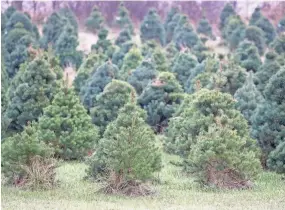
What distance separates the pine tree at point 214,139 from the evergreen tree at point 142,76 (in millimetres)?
10339

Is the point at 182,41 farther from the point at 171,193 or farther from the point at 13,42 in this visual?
the point at 171,193

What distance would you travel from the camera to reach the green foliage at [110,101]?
2581cm

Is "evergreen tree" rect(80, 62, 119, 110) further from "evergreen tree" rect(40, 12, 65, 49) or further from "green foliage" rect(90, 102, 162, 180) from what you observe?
"evergreen tree" rect(40, 12, 65, 49)

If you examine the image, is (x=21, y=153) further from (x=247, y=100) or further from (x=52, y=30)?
(x=52, y=30)

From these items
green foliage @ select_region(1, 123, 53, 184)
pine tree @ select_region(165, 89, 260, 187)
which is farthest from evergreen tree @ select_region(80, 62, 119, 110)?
green foliage @ select_region(1, 123, 53, 184)

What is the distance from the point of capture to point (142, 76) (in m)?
33.9

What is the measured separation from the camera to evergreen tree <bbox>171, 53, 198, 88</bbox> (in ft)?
121

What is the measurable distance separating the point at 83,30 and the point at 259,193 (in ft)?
152

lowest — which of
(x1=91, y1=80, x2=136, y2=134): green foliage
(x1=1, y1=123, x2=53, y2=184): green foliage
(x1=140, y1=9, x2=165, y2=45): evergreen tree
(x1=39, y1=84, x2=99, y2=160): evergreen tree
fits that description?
(x1=1, y1=123, x2=53, y2=184): green foliage

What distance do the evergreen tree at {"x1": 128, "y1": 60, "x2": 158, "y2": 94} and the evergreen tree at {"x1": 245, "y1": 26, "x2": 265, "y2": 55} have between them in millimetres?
17649

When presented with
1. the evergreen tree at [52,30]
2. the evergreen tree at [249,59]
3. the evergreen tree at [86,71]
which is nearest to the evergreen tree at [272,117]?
the evergreen tree at [86,71]

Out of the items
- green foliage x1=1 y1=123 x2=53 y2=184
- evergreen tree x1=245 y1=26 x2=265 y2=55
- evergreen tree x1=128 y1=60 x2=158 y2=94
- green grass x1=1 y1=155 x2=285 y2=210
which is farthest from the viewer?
evergreen tree x1=245 y1=26 x2=265 y2=55

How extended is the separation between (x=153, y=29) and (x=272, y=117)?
34527 millimetres

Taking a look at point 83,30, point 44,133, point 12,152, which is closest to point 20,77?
point 44,133
